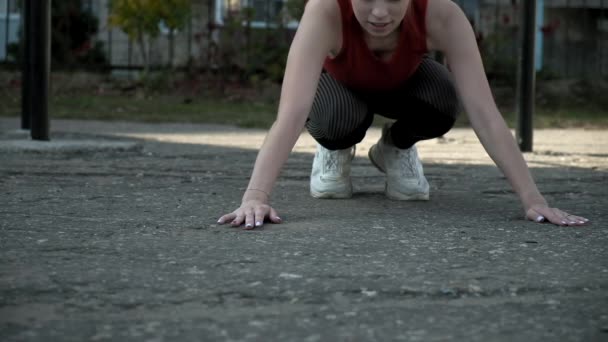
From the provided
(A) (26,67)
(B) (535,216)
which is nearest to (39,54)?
(A) (26,67)

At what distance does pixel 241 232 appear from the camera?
2.44 meters

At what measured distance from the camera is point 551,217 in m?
2.60

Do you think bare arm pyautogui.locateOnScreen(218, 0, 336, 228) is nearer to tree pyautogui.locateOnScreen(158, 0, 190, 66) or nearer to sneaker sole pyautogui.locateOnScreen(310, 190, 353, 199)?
sneaker sole pyautogui.locateOnScreen(310, 190, 353, 199)

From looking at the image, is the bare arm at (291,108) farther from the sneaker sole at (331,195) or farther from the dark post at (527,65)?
the dark post at (527,65)

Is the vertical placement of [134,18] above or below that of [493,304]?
above

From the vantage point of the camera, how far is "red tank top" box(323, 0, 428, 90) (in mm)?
2754

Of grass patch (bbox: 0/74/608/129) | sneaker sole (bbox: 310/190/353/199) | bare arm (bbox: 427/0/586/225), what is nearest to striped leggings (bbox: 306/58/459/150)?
sneaker sole (bbox: 310/190/353/199)

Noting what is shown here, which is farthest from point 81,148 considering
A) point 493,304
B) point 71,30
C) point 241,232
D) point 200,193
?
point 71,30

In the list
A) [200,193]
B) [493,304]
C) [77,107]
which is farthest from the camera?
[77,107]

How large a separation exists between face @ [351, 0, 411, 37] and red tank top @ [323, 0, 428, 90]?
0.36ft

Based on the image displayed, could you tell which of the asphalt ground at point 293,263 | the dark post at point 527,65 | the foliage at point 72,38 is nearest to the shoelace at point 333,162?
the asphalt ground at point 293,263

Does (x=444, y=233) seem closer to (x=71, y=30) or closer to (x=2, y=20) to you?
(x=71, y=30)

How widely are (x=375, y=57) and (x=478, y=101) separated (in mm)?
330

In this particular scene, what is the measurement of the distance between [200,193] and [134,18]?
6.91 m
